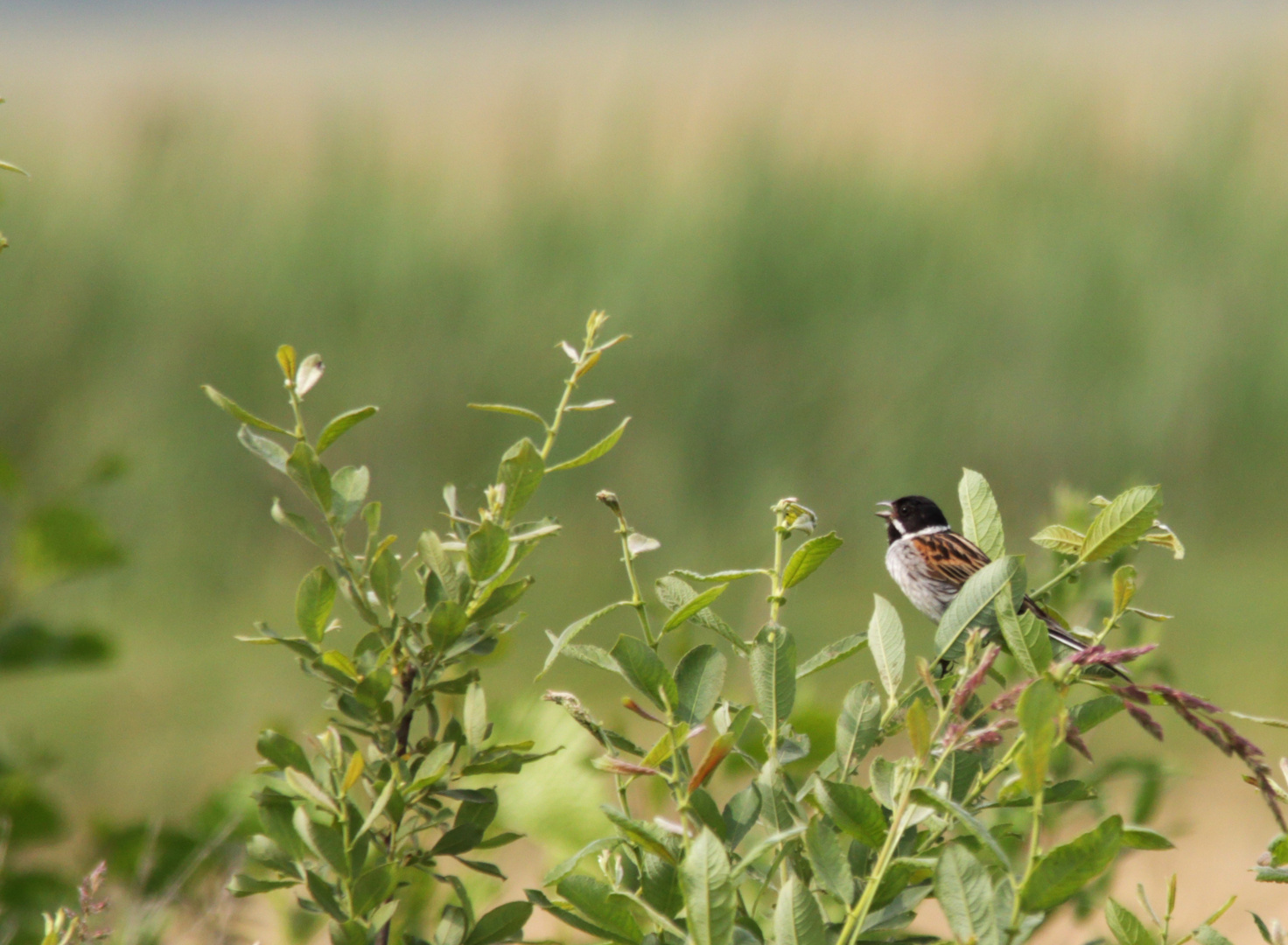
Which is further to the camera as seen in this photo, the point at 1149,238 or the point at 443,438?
the point at 1149,238

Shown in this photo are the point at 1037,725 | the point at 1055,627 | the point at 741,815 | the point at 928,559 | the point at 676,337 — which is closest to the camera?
the point at 1037,725

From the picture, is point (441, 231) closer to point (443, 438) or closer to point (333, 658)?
point (443, 438)

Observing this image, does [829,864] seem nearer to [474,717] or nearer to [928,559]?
[474,717]

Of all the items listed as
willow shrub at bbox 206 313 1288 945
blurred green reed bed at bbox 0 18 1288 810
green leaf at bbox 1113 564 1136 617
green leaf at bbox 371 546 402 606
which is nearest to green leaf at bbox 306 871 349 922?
willow shrub at bbox 206 313 1288 945

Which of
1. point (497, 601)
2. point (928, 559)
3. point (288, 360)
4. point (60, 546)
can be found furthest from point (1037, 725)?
point (60, 546)

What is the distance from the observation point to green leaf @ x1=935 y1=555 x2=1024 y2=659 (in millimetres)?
488

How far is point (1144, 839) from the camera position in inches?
20.0

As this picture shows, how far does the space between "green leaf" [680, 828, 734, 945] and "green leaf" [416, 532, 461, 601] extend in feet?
0.53

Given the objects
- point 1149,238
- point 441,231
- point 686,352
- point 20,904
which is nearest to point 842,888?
point 20,904

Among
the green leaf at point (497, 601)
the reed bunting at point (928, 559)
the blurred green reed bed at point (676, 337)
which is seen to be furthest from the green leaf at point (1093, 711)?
the blurred green reed bed at point (676, 337)

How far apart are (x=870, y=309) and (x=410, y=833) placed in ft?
10.3

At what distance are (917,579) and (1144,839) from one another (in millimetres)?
583

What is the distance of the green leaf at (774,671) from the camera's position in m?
0.52

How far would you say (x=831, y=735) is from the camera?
0.94 m
